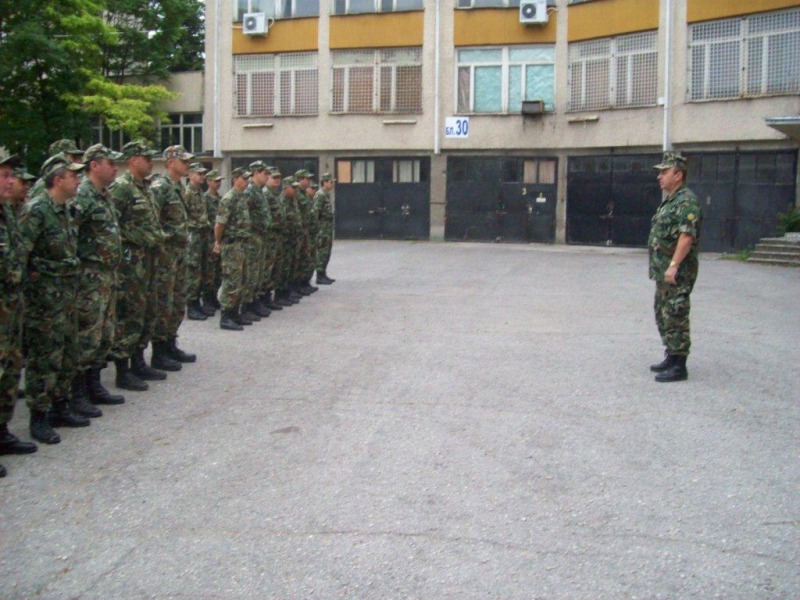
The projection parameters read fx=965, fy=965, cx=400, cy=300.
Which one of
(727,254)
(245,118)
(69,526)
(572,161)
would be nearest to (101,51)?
(245,118)

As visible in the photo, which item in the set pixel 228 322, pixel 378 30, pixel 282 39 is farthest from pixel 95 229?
pixel 282 39

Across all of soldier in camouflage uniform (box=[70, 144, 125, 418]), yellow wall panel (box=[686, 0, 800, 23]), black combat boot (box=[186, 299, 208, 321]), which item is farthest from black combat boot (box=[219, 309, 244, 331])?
yellow wall panel (box=[686, 0, 800, 23])

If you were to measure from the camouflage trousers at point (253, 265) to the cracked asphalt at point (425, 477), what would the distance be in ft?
3.29

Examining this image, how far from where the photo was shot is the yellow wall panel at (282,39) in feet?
104

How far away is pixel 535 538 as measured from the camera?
193 inches

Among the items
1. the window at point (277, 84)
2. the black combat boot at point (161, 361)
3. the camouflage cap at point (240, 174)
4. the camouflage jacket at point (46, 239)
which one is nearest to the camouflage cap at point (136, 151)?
the camouflage jacket at point (46, 239)

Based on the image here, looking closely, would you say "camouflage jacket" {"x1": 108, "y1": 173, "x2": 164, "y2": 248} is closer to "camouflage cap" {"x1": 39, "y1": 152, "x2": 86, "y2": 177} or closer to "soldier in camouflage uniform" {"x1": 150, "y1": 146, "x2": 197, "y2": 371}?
"soldier in camouflage uniform" {"x1": 150, "y1": 146, "x2": 197, "y2": 371}

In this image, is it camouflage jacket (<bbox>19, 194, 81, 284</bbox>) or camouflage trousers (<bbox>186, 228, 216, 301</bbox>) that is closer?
camouflage jacket (<bbox>19, 194, 81, 284</bbox>)

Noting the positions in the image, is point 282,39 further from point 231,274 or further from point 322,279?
point 231,274

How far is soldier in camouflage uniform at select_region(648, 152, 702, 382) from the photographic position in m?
8.66

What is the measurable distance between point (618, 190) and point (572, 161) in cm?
174

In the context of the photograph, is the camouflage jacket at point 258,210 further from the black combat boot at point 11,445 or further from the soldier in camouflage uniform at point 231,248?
the black combat boot at point 11,445

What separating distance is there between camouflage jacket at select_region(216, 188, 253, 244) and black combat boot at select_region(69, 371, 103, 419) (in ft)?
14.6

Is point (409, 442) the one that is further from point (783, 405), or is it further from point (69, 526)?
point (783, 405)
